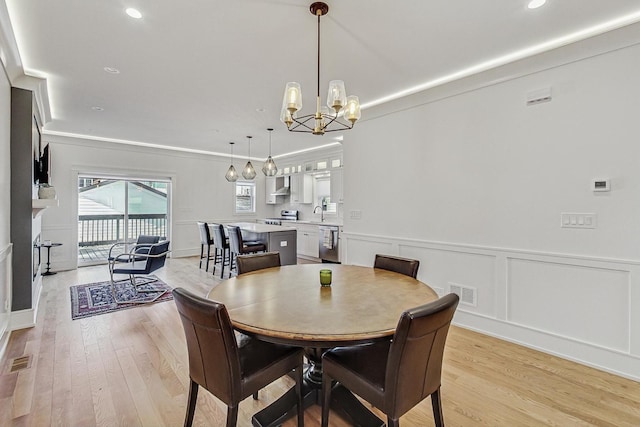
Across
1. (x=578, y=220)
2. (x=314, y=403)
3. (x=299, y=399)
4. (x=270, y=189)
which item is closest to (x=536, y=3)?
(x=578, y=220)

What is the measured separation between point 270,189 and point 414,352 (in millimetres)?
7607

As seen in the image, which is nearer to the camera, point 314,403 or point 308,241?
point 314,403

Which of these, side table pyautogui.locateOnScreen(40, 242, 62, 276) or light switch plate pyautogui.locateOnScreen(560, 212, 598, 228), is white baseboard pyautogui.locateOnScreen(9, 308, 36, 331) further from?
light switch plate pyautogui.locateOnScreen(560, 212, 598, 228)

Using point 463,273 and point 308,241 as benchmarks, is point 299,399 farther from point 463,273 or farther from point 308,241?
point 308,241

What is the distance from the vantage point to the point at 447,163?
3.29 metres

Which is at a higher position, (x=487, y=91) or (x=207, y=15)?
(x=207, y=15)

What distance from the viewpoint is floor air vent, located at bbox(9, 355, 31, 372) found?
7.59 feet

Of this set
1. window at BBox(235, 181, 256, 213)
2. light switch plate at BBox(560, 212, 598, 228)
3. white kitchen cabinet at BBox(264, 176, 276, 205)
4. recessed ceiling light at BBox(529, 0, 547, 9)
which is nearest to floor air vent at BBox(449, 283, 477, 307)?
light switch plate at BBox(560, 212, 598, 228)

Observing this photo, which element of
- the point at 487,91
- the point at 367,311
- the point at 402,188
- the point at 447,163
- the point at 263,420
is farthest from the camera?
the point at 402,188

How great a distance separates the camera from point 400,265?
2.45 metres

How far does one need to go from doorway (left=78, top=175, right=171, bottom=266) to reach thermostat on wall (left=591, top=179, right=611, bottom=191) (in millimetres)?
7016

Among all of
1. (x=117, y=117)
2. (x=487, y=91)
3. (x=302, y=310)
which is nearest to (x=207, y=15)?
(x=302, y=310)

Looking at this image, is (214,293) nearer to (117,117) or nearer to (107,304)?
(107,304)

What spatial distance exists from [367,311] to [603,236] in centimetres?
222
